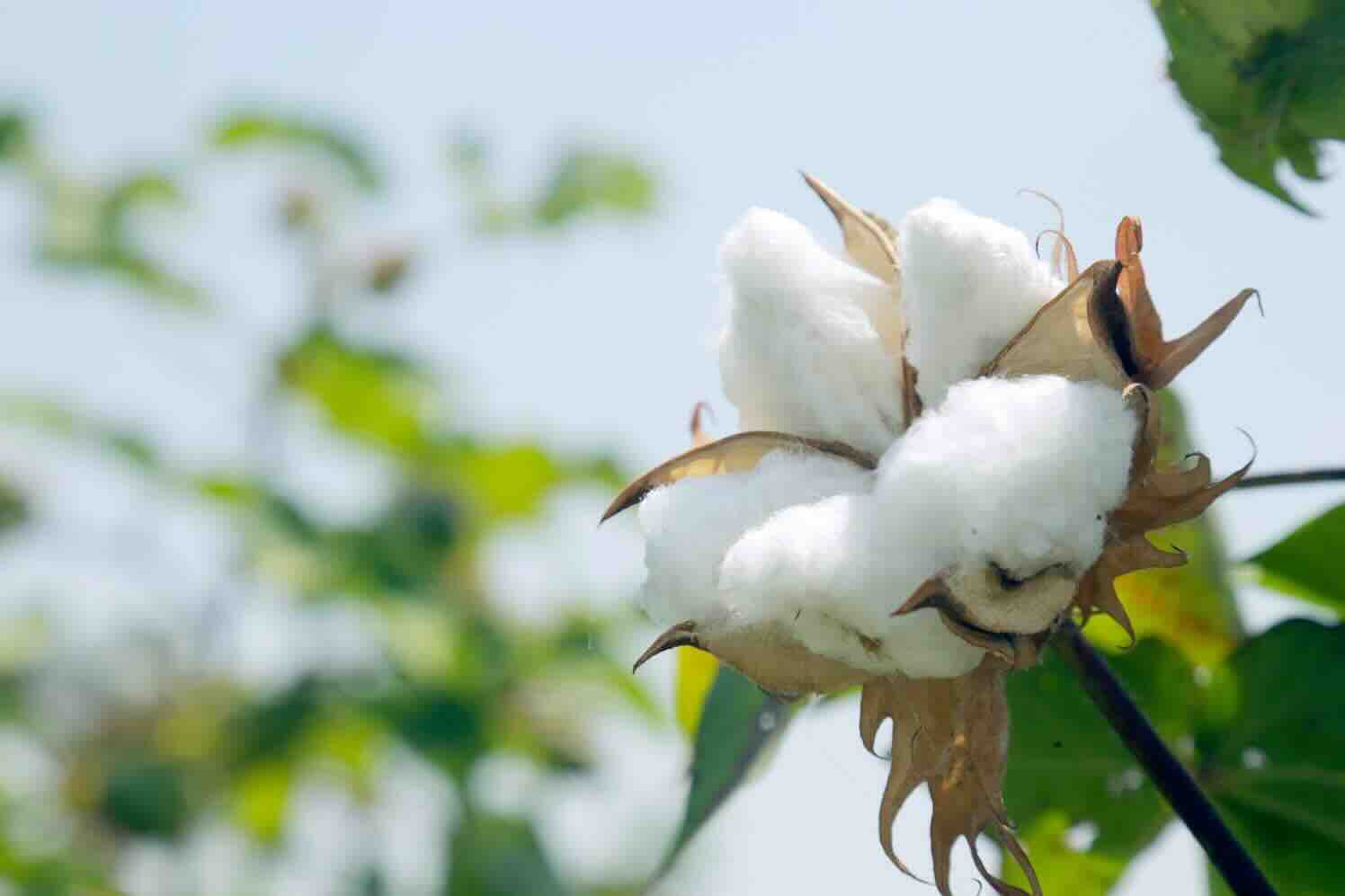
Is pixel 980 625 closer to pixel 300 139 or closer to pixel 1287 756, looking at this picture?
pixel 1287 756

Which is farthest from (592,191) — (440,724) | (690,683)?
(690,683)

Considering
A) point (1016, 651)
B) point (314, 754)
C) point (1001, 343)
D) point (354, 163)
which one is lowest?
point (314, 754)

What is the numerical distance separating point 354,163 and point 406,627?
4.15 ft

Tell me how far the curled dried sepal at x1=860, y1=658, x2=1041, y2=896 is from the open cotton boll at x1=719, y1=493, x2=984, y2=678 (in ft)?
0.11

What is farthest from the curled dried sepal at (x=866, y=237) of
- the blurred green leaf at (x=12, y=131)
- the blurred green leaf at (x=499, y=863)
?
the blurred green leaf at (x=12, y=131)

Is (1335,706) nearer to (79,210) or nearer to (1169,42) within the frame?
(1169,42)

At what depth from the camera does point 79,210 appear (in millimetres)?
3486

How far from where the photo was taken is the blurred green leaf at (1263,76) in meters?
0.97

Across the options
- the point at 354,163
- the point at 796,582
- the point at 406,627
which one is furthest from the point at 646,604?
the point at 354,163

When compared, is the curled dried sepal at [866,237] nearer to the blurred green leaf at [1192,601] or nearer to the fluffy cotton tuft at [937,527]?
the fluffy cotton tuft at [937,527]

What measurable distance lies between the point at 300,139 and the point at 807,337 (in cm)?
284

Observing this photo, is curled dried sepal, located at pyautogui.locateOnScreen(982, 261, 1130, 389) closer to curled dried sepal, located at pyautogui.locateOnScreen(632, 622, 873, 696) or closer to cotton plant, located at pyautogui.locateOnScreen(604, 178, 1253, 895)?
cotton plant, located at pyautogui.locateOnScreen(604, 178, 1253, 895)

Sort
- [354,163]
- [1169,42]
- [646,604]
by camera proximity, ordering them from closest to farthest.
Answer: [646,604]
[1169,42]
[354,163]

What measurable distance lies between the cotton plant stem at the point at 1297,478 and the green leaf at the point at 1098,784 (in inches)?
A: 8.8
